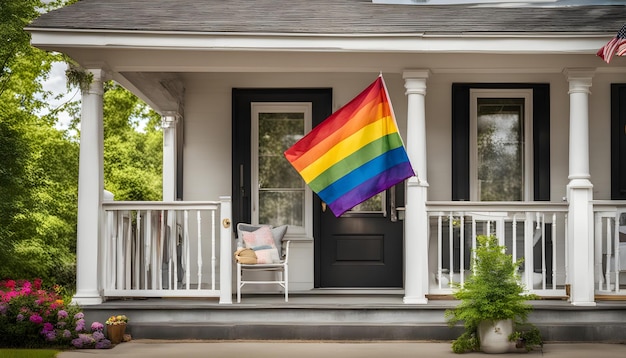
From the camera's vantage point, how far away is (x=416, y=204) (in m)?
8.80

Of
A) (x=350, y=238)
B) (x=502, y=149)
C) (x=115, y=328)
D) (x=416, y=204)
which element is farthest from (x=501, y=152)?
(x=115, y=328)

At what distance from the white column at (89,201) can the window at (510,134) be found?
3.95 metres

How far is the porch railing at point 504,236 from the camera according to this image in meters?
8.78

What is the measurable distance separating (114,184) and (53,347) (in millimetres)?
16979

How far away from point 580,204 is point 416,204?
153 centimetres

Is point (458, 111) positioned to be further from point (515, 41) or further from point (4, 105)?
point (4, 105)

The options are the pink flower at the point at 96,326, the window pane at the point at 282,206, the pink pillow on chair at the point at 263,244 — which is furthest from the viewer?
the window pane at the point at 282,206

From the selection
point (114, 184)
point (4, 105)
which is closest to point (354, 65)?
point (4, 105)

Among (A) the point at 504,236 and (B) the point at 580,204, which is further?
(A) the point at 504,236

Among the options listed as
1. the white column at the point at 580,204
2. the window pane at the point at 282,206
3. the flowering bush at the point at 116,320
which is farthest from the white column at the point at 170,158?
the white column at the point at 580,204

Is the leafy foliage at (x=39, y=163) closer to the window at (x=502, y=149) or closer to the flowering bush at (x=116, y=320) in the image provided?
the flowering bush at (x=116, y=320)

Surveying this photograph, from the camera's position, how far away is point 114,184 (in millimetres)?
24922

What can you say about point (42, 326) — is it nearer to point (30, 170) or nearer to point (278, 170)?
point (278, 170)

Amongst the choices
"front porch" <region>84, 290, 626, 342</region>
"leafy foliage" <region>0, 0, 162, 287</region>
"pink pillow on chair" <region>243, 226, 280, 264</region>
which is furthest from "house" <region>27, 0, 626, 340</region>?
"leafy foliage" <region>0, 0, 162, 287</region>
